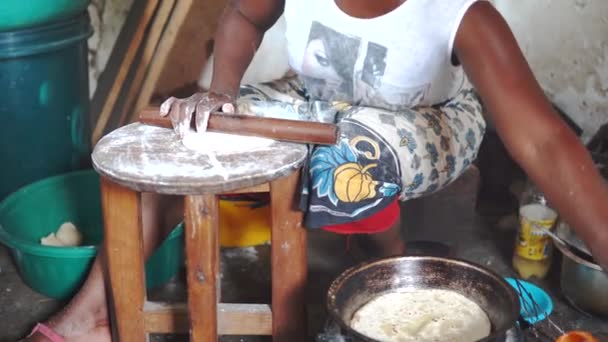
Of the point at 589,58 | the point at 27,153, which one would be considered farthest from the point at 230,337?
the point at 589,58

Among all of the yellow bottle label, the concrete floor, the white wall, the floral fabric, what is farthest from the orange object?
the white wall

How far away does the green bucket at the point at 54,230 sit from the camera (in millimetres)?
1807

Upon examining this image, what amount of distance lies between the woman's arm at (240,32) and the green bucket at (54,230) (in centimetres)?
42

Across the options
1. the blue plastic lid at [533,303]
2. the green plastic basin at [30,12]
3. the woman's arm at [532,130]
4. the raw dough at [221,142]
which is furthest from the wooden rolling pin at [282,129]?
the green plastic basin at [30,12]

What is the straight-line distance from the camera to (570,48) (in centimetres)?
224

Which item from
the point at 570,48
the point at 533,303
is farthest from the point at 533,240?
the point at 570,48

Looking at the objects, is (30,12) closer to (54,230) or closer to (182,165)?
(54,230)

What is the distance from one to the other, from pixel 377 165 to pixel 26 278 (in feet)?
3.38

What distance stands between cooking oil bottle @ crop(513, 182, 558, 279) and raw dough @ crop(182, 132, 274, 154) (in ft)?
2.87

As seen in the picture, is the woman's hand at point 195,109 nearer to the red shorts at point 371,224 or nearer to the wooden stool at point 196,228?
the wooden stool at point 196,228

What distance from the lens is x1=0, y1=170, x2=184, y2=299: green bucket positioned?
1.81 m

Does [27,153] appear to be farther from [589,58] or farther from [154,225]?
[589,58]

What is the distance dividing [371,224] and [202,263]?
372mm

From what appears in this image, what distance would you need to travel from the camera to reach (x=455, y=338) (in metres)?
1.21
